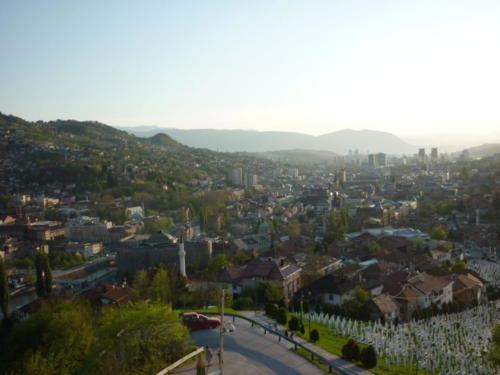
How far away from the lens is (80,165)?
226 feet

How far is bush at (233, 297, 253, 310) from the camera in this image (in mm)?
19122

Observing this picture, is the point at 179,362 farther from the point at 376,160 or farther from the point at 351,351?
the point at 376,160

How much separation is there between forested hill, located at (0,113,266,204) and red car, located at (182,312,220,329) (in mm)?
49668

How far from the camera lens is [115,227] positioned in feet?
150

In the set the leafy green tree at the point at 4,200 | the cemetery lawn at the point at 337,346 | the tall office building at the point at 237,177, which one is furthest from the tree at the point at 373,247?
the tall office building at the point at 237,177

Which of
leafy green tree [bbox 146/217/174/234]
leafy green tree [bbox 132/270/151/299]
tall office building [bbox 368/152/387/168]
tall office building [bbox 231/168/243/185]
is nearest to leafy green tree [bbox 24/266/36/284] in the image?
leafy green tree [bbox 132/270/151/299]

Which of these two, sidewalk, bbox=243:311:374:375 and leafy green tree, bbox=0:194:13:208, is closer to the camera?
sidewalk, bbox=243:311:374:375

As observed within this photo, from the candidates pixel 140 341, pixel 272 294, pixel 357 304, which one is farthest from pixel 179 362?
pixel 357 304

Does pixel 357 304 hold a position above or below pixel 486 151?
above

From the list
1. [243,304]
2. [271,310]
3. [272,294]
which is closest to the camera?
[271,310]

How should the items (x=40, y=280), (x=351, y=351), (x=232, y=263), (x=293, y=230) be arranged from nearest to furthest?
(x=351, y=351) → (x=40, y=280) → (x=232, y=263) → (x=293, y=230)

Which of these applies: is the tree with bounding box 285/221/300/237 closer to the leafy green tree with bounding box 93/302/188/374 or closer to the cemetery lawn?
the cemetery lawn

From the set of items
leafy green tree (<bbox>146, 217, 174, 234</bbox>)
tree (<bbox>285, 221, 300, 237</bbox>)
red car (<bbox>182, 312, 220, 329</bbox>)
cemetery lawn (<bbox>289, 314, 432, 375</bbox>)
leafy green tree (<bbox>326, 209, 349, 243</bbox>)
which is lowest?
leafy green tree (<bbox>146, 217, 174, 234</bbox>)

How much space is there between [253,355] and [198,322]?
2.69 metres
